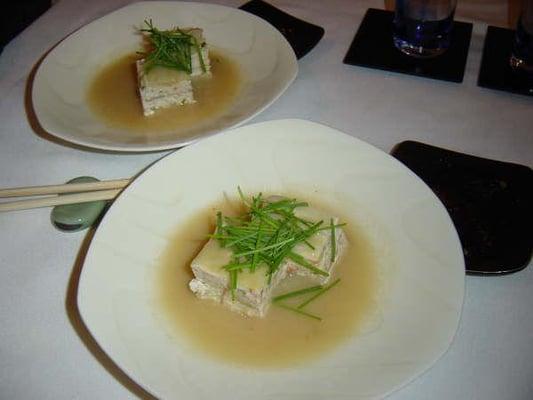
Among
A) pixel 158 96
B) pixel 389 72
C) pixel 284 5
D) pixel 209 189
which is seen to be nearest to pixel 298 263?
pixel 209 189

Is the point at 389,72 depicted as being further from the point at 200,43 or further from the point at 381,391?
the point at 381,391

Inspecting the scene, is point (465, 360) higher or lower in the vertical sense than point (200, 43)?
lower

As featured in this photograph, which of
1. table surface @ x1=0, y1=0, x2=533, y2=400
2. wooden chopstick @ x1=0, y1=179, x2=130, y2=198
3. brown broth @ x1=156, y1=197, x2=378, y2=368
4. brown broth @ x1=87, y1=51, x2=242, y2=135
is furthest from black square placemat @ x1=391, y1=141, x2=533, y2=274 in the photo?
wooden chopstick @ x1=0, y1=179, x2=130, y2=198

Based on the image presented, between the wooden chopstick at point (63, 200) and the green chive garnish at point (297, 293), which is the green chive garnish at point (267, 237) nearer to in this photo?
the green chive garnish at point (297, 293)

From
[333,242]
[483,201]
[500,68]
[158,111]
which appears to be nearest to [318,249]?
[333,242]

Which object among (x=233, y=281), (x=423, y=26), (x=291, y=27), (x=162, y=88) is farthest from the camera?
(x=291, y=27)

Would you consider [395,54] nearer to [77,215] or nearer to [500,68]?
[500,68]
